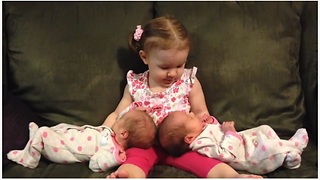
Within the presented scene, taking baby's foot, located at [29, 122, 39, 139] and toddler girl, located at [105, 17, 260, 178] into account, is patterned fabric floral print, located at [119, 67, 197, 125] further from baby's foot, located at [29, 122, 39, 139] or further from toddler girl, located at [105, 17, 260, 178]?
baby's foot, located at [29, 122, 39, 139]

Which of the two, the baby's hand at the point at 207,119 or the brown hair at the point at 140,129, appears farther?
the baby's hand at the point at 207,119

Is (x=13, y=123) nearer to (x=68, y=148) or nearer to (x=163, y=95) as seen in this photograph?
(x=68, y=148)

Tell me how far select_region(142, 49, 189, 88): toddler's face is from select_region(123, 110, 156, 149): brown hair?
0.19 m

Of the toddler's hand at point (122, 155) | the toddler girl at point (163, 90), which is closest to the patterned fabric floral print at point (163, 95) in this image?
the toddler girl at point (163, 90)

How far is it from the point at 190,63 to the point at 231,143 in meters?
0.42

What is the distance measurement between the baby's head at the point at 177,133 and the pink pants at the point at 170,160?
27 millimetres

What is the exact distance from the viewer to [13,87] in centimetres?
195

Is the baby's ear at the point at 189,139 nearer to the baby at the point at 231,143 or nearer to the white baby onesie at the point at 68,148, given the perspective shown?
the baby at the point at 231,143

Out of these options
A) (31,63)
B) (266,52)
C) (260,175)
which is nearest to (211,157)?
(260,175)

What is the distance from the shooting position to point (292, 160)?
1572mm

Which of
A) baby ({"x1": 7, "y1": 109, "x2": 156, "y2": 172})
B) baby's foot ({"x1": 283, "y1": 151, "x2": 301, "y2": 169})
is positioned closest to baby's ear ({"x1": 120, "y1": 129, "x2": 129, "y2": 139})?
baby ({"x1": 7, "y1": 109, "x2": 156, "y2": 172})

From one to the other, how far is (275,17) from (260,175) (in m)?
0.68

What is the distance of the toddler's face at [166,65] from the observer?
5.67 feet

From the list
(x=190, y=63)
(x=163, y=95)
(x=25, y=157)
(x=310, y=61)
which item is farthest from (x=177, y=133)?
(x=310, y=61)
